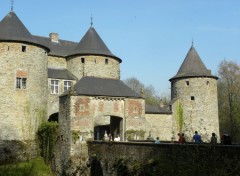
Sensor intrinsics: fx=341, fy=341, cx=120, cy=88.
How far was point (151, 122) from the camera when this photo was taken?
2733 cm

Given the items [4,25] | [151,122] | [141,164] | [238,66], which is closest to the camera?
[141,164]

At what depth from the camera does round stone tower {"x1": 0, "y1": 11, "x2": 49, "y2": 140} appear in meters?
21.5

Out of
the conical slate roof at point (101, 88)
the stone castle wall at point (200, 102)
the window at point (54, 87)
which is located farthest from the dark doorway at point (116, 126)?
the stone castle wall at point (200, 102)

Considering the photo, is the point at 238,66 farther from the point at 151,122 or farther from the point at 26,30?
the point at 26,30

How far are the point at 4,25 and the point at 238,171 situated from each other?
19.8 m

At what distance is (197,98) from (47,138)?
13704 millimetres

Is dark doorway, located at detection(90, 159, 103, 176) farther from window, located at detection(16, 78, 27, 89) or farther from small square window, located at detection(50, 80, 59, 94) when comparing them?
small square window, located at detection(50, 80, 59, 94)

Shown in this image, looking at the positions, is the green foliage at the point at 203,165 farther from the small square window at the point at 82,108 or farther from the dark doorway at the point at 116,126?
the dark doorway at the point at 116,126

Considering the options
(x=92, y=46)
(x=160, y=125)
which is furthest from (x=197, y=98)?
(x=92, y=46)

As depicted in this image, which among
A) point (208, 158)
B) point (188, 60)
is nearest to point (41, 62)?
point (188, 60)

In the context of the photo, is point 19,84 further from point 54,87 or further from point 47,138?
point 47,138

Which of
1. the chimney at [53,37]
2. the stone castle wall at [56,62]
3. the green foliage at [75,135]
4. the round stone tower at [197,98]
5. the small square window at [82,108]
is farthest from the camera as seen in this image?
the chimney at [53,37]

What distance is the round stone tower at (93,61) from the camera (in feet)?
86.5

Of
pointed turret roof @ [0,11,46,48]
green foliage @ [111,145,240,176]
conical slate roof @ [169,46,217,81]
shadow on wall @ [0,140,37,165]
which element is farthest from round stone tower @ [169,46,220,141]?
green foliage @ [111,145,240,176]
